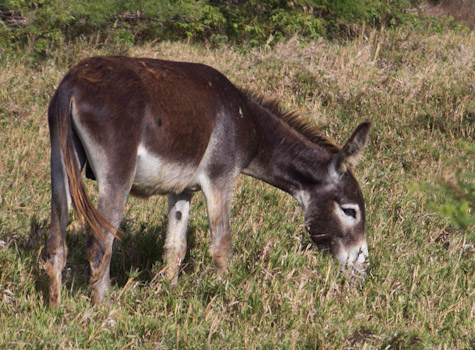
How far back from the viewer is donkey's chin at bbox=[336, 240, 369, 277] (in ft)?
15.9

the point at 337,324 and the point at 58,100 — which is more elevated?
the point at 58,100

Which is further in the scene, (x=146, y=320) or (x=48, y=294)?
(x=48, y=294)

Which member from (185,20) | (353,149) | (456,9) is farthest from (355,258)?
(456,9)

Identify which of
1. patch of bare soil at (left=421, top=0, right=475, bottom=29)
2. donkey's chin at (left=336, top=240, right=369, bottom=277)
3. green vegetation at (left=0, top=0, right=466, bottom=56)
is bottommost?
patch of bare soil at (left=421, top=0, right=475, bottom=29)

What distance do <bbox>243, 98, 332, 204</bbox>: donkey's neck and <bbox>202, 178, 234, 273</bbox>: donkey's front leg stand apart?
0.53 meters

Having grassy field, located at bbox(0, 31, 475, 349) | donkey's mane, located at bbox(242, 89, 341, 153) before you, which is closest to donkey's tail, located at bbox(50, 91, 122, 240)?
grassy field, located at bbox(0, 31, 475, 349)

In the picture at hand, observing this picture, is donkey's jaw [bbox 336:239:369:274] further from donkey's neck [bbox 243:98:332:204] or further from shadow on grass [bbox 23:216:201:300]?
shadow on grass [bbox 23:216:201:300]

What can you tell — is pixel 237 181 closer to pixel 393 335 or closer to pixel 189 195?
pixel 189 195

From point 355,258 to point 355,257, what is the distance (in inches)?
0.4

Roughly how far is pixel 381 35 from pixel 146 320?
9475 mm

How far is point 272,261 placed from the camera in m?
4.69

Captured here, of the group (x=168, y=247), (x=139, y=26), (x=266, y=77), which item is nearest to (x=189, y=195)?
(x=168, y=247)

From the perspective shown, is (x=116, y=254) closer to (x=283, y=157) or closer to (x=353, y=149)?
(x=283, y=157)

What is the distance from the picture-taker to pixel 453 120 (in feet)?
28.9
